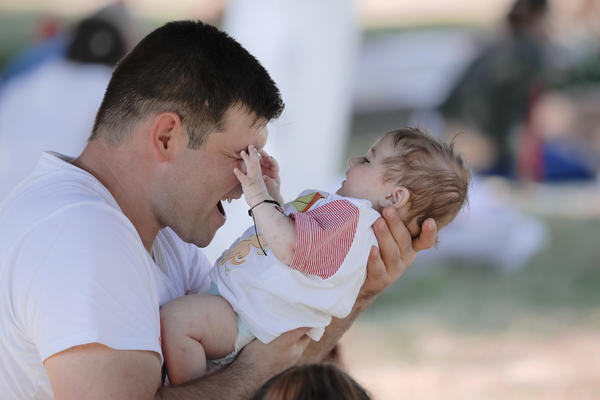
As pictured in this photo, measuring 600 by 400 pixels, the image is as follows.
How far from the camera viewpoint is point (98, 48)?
730 cm

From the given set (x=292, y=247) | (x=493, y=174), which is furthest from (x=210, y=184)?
(x=493, y=174)

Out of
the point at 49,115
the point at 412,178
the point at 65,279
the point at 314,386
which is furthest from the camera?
the point at 49,115

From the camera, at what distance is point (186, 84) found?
7.32 ft

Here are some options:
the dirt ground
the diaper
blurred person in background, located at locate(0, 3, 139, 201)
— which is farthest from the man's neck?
the dirt ground

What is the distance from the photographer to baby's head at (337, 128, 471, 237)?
96.8 inches

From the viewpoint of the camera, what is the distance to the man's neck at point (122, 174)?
7.39 ft

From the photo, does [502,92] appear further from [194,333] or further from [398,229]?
[194,333]

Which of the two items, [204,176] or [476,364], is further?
[476,364]

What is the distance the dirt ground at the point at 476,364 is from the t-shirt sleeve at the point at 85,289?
4.45 metres

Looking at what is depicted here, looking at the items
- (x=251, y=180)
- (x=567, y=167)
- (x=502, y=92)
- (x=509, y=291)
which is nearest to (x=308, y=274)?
(x=251, y=180)

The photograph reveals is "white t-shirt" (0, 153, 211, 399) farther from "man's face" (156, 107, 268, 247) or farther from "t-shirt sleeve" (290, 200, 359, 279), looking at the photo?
"t-shirt sleeve" (290, 200, 359, 279)

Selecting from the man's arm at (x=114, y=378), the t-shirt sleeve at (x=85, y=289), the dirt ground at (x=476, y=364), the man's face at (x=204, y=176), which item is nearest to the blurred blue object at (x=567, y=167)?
the dirt ground at (x=476, y=364)

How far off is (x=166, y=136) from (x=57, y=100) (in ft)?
15.4

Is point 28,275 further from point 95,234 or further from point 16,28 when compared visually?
point 16,28
